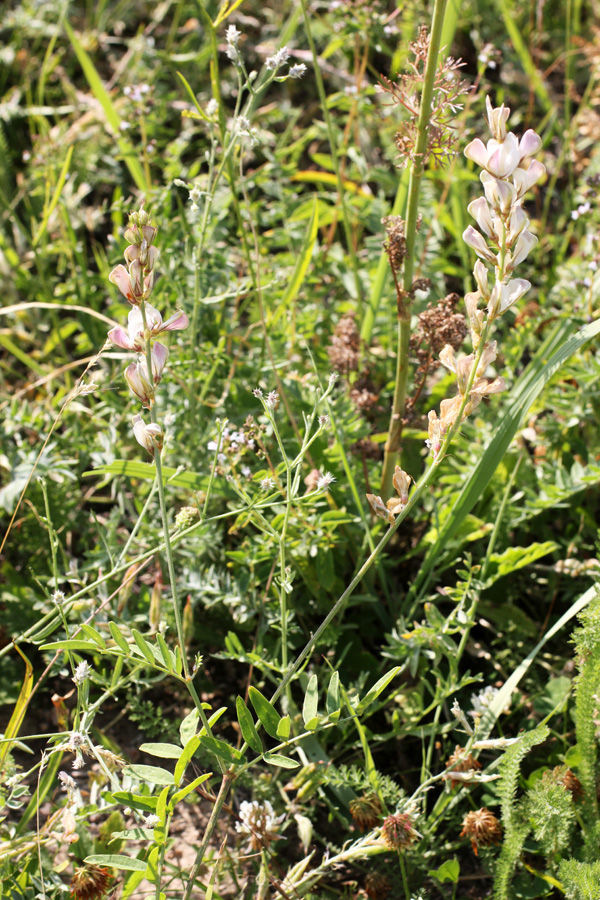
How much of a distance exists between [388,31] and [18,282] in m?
1.46

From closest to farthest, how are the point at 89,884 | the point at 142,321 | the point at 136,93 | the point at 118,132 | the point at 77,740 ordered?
the point at 142,321 < the point at 77,740 < the point at 89,884 < the point at 136,93 < the point at 118,132

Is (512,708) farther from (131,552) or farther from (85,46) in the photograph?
(85,46)

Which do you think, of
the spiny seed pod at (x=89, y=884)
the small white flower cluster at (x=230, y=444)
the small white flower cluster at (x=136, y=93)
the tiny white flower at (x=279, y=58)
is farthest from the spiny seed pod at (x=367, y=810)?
the small white flower cluster at (x=136, y=93)

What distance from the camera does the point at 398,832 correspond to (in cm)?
136

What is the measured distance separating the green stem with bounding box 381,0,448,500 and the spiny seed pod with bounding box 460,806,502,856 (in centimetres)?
A: 68

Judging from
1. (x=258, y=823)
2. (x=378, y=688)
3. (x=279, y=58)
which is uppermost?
(x=279, y=58)

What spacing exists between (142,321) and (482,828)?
1.15 metres

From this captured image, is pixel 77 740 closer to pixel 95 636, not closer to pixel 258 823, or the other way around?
pixel 95 636

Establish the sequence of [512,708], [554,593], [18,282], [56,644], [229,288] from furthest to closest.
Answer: [18,282] < [229,288] < [554,593] < [512,708] < [56,644]

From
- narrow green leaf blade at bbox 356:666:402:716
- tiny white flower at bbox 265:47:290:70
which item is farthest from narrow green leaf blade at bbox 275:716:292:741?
tiny white flower at bbox 265:47:290:70

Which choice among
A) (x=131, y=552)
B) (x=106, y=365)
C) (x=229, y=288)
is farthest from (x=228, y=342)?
(x=131, y=552)

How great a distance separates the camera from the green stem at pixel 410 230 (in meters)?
1.24

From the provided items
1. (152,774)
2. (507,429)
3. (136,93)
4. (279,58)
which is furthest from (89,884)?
(136,93)

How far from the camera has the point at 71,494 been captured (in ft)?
6.93
